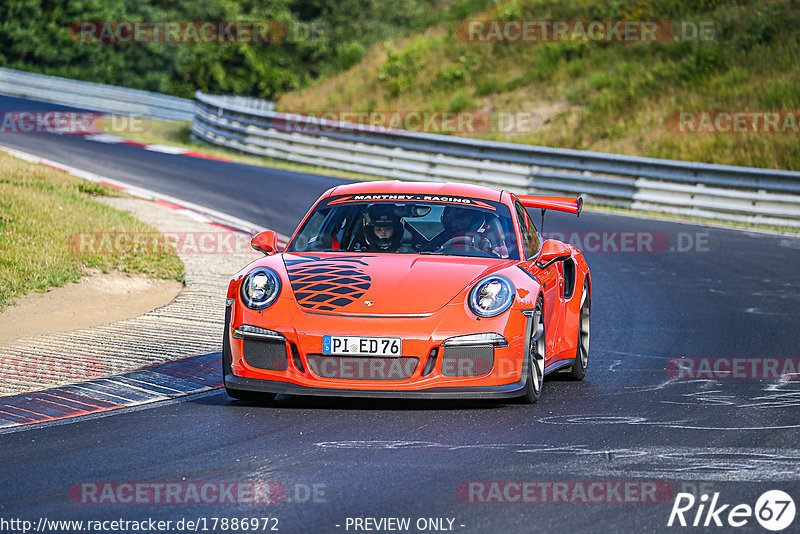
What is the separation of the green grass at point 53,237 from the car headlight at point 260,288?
418cm

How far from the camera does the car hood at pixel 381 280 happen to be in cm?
694

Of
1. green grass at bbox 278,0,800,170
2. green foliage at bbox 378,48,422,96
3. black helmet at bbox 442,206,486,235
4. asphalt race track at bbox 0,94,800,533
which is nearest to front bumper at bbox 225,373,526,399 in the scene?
asphalt race track at bbox 0,94,800,533

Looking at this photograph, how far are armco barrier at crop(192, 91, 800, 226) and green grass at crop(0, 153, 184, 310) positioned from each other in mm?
8504

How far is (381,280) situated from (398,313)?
382mm

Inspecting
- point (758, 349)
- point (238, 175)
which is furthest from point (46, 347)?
point (238, 175)

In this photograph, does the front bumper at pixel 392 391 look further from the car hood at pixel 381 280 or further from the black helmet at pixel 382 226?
the black helmet at pixel 382 226

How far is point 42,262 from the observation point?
12.0 metres

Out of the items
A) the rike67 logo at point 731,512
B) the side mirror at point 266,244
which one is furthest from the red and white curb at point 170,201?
the rike67 logo at point 731,512

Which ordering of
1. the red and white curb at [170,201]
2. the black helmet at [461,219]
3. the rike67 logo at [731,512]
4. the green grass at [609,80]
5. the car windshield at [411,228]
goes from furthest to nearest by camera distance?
the green grass at [609,80] < the red and white curb at [170,201] < the black helmet at [461,219] < the car windshield at [411,228] < the rike67 logo at [731,512]

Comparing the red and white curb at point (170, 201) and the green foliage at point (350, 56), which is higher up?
the green foliage at point (350, 56)

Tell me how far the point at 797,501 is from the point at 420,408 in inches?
103

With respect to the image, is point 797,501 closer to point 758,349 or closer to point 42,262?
point 758,349

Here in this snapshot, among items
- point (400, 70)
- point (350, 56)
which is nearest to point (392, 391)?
point (400, 70)

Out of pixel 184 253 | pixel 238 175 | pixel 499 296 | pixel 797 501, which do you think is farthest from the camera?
pixel 238 175
